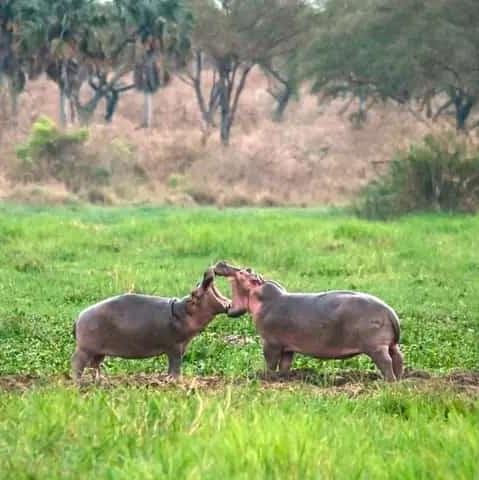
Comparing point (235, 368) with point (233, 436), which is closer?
point (233, 436)

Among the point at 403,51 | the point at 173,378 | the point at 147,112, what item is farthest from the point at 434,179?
the point at 147,112

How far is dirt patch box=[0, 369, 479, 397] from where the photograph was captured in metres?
6.86

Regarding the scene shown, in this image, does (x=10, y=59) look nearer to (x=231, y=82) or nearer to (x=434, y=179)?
(x=231, y=82)

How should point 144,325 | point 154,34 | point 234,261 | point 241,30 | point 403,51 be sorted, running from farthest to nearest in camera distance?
point 241,30, point 154,34, point 403,51, point 234,261, point 144,325

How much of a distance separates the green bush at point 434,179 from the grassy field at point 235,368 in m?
3.72

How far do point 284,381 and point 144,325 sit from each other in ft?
3.08

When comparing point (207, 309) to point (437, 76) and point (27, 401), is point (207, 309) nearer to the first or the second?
point (27, 401)

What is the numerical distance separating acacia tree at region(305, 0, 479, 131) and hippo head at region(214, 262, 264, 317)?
1096 inches

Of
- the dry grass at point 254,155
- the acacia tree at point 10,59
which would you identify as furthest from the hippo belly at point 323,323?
the acacia tree at point 10,59

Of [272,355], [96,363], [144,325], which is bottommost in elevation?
[96,363]

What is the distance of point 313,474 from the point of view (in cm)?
458

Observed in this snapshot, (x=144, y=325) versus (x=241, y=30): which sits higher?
(x=241, y=30)

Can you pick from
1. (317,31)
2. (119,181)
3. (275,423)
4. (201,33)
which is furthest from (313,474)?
(201,33)

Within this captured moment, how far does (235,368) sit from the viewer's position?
879 cm
